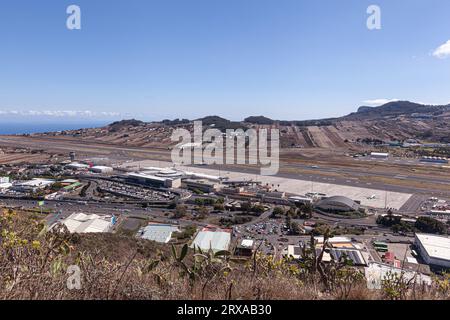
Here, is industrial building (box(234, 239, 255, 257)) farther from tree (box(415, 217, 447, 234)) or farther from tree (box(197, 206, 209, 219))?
tree (box(415, 217, 447, 234))

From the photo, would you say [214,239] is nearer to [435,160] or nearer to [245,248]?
[245,248]

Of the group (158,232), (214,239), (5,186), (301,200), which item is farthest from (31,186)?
(301,200)

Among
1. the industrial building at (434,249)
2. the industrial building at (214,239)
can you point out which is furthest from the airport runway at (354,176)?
the industrial building at (214,239)

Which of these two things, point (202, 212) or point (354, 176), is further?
point (354, 176)

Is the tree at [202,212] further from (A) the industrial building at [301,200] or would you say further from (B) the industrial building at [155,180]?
(B) the industrial building at [155,180]

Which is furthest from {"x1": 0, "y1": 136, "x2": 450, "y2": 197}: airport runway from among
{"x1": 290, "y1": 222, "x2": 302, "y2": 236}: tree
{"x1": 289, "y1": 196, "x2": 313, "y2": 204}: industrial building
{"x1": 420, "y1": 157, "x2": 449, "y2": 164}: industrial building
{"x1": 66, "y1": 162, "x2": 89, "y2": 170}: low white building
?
{"x1": 290, "y1": 222, "x2": 302, "y2": 236}: tree
